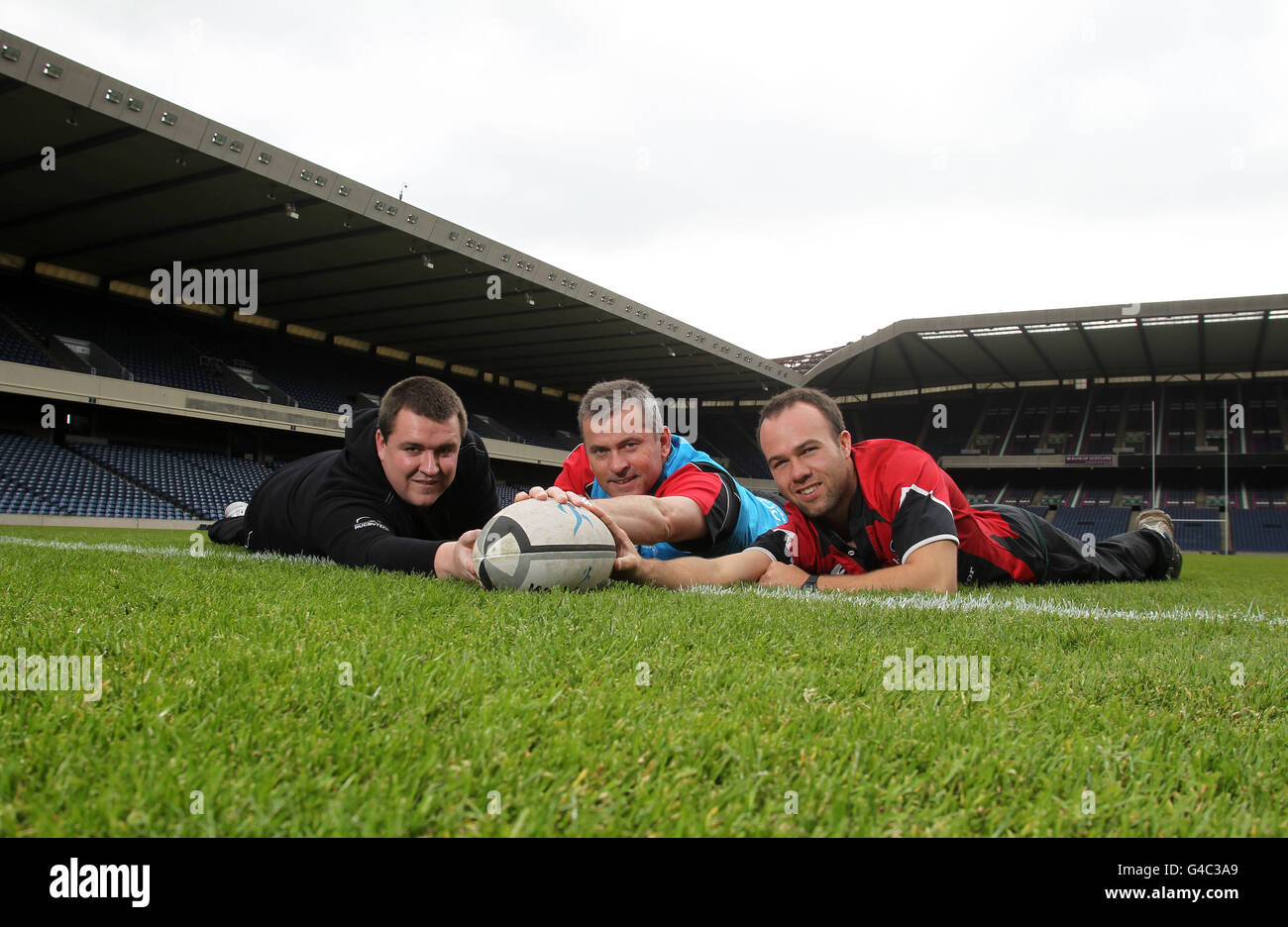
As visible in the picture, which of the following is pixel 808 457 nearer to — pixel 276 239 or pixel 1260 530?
A: pixel 276 239

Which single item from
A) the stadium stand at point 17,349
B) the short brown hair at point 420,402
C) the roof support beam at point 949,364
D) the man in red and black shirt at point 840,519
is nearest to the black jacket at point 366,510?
the short brown hair at point 420,402

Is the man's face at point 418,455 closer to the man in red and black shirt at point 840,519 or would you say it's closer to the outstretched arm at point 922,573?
the man in red and black shirt at point 840,519

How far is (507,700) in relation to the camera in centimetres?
163

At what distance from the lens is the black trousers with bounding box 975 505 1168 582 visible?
19.4 feet

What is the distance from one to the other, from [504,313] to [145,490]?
489 inches

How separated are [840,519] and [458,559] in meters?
2.20

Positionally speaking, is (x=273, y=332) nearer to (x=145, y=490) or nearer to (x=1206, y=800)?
(x=145, y=490)

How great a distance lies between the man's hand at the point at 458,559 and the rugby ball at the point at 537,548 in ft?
0.26

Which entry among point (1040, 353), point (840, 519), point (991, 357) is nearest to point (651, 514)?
point (840, 519)

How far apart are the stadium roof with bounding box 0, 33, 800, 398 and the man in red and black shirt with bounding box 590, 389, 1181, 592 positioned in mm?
16520

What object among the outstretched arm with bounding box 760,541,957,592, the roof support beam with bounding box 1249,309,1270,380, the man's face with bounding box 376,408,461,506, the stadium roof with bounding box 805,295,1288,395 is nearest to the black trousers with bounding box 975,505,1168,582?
the outstretched arm with bounding box 760,541,957,592

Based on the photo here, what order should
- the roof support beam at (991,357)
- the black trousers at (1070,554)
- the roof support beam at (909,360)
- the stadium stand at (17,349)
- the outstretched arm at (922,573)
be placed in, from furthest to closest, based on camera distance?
the roof support beam at (909,360)
the roof support beam at (991,357)
the stadium stand at (17,349)
the black trousers at (1070,554)
the outstretched arm at (922,573)

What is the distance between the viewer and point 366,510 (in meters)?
4.51

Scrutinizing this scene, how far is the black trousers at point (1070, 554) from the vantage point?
5.91 meters
